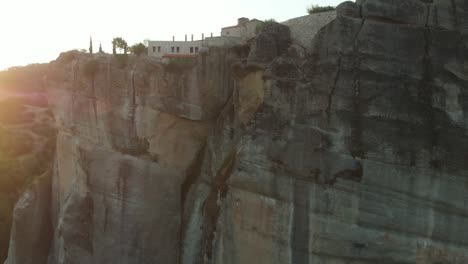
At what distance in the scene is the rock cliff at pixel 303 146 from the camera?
1202cm

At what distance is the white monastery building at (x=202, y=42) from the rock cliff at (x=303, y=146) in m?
2.14

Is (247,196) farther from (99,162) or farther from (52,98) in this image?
(52,98)

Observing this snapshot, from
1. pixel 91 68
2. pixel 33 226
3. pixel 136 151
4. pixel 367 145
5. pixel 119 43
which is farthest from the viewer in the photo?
pixel 119 43

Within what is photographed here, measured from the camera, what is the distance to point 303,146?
13.0 metres

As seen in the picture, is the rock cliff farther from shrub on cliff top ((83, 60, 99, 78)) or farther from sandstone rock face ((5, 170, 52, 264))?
sandstone rock face ((5, 170, 52, 264))

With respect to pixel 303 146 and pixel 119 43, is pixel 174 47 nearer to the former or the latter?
pixel 119 43

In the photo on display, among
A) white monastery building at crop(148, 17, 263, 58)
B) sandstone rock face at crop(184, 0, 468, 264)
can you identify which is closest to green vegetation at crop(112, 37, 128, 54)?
white monastery building at crop(148, 17, 263, 58)

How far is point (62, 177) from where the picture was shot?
814 inches

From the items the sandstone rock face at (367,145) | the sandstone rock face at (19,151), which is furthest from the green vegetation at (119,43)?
the sandstone rock face at (367,145)

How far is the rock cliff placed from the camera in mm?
12023

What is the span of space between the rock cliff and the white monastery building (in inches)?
84.4

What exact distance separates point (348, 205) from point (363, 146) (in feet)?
4.46

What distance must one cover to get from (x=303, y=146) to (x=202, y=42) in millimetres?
10982

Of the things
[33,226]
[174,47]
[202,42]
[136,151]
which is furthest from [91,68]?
[174,47]
